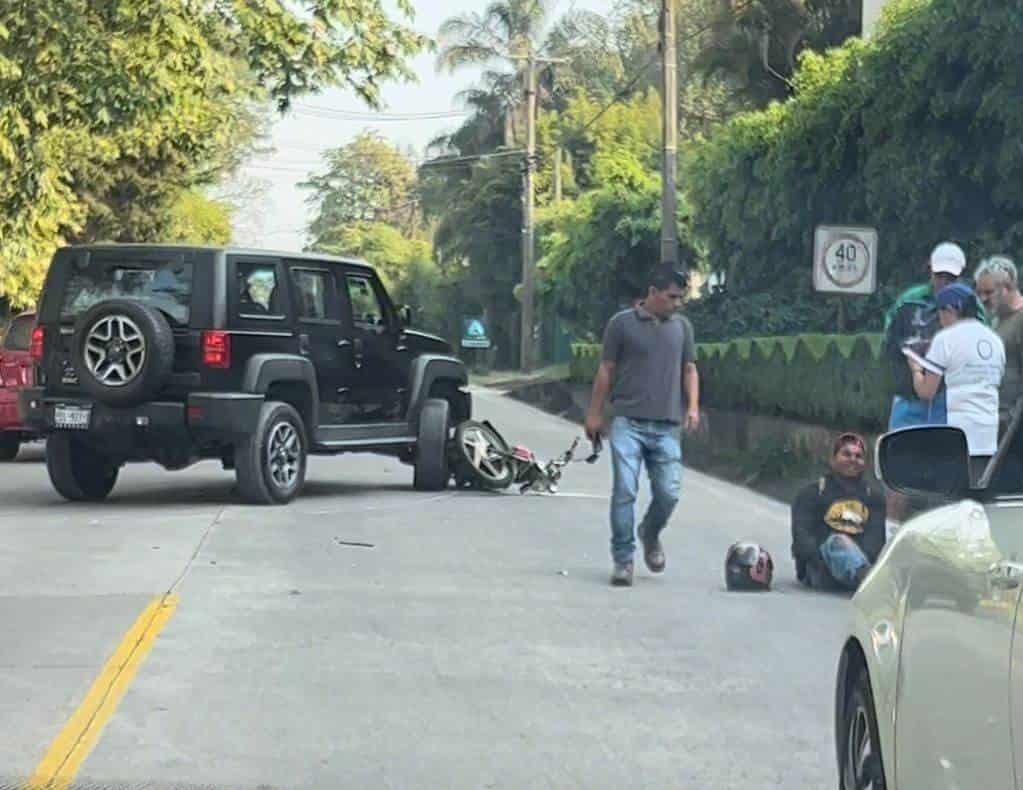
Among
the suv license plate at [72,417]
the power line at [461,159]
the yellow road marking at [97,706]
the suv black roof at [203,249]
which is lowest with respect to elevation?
the yellow road marking at [97,706]

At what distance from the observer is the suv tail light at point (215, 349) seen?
15023 millimetres

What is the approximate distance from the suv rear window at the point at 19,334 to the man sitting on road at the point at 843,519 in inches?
469

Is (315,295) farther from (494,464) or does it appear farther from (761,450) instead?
(761,450)

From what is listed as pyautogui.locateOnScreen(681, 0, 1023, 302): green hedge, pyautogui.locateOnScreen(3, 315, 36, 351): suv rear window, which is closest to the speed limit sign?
pyautogui.locateOnScreen(681, 0, 1023, 302): green hedge

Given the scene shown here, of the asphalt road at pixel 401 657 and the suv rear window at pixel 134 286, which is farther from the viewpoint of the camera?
the suv rear window at pixel 134 286

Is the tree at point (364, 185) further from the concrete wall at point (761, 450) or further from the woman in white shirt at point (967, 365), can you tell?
the woman in white shirt at point (967, 365)

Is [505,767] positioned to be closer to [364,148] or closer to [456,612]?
[456,612]

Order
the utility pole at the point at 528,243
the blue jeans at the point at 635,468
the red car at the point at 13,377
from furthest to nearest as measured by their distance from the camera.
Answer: the utility pole at the point at 528,243 < the red car at the point at 13,377 < the blue jeans at the point at 635,468

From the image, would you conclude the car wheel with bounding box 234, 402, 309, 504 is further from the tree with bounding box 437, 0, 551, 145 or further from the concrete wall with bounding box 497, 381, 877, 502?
the tree with bounding box 437, 0, 551, 145

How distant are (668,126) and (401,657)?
2114cm

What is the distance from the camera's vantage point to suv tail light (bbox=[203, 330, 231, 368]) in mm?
15023

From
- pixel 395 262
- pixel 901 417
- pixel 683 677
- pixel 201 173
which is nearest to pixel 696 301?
pixel 201 173

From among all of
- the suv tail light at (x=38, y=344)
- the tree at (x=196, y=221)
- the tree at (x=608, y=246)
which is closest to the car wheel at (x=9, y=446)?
the suv tail light at (x=38, y=344)

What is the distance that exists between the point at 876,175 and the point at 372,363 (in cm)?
1003
